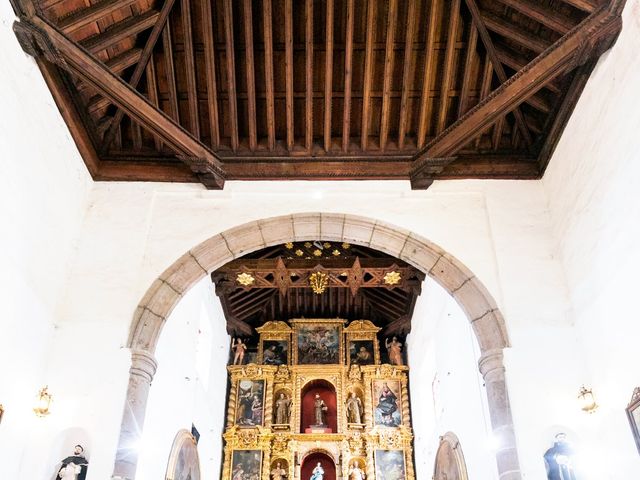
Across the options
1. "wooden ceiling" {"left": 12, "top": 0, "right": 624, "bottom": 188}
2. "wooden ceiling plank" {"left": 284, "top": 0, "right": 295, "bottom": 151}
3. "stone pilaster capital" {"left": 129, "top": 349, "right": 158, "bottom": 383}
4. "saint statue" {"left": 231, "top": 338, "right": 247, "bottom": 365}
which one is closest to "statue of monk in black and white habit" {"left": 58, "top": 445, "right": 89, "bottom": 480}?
"stone pilaster capital" {"left": 129, "top": 349, "right": 158, "bottom": 383}

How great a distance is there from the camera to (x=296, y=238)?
362 inches

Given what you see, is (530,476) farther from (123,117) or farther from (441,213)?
(123,117)

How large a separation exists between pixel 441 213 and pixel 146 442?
5260mm

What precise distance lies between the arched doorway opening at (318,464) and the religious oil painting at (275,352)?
235 cm

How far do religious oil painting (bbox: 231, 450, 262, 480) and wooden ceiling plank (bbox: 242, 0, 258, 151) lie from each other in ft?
28.1

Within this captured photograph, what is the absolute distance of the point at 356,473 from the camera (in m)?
14.8

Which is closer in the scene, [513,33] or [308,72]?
[513,33]

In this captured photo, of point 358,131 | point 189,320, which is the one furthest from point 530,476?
point 189,320

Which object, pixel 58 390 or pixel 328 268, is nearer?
pixel 58 390

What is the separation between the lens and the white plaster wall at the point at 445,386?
9.70 m

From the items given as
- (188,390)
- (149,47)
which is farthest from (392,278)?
(149,47)

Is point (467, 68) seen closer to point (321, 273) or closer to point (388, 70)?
point (388, 70)

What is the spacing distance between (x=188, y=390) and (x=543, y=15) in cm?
836

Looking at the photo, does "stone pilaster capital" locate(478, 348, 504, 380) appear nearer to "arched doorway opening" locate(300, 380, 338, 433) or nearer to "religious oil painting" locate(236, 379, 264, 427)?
"arched doorway opening" locate(300, 380, 338, 433)
